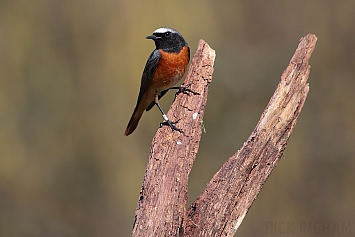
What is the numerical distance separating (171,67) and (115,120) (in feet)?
13.2

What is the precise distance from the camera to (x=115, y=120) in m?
9.23

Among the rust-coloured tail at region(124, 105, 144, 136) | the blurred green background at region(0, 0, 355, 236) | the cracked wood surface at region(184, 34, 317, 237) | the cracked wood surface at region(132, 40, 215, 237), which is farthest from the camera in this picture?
the blurred green background at region(0, 0, 355, 236)

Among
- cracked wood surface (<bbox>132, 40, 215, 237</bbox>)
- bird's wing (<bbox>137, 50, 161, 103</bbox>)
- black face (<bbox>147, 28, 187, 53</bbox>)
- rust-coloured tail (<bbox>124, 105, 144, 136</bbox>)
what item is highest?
black face (<bbox>147, 28, 187, 53</bbox>)

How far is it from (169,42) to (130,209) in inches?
177

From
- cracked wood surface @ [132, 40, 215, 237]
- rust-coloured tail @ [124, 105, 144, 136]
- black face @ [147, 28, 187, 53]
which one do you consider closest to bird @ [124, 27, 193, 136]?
black face @ [147, 28, 187, 53]

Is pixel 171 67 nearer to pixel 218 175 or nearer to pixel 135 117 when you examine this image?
pixel 135 117

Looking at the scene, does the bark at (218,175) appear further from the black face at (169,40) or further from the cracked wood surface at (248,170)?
the black face at (169,40)

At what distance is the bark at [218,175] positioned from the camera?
11.7 feet

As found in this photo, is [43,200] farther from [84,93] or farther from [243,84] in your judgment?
[243,84]

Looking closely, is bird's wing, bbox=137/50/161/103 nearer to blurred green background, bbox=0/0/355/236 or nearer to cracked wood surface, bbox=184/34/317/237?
cracked wood surface, bbox=184/34/317/237

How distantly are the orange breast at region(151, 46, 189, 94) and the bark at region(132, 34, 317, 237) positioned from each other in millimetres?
1353

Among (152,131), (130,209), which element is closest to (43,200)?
(130,209)

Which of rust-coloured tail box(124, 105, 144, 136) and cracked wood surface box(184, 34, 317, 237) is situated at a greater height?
rust-coloured tail box(124, 105, 144, 136)

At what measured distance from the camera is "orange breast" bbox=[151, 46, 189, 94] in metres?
5.41
